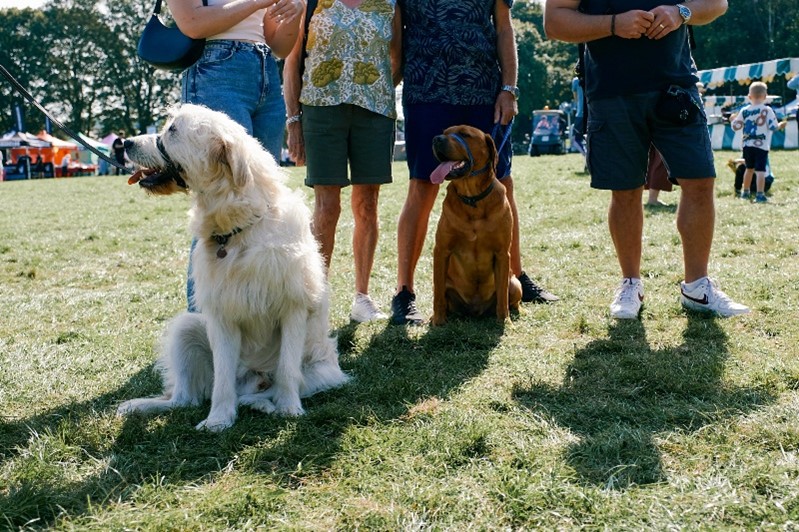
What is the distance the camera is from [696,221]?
15.1 feet

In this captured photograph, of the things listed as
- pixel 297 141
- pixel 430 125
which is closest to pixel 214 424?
pixel 297 141

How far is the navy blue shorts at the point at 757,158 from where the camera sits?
10570 millimetres

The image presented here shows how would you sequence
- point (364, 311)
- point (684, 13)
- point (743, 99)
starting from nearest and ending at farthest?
point (684, 13) < point (364, 311) < point (743, 99)

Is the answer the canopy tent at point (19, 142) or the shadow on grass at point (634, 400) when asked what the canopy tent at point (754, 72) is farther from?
the canopy tent at point (19, 142)

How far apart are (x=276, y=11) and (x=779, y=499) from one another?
132 inches

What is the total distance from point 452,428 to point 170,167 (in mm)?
1711

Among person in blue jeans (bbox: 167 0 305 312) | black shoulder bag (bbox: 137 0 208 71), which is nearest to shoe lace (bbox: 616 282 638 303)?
person in blue jeans (bbox: 167 0 305 312)

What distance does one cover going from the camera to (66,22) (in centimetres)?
5709

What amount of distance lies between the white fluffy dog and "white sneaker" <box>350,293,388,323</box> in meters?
1.47

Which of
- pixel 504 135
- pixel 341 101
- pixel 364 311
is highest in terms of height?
pixel 341 101

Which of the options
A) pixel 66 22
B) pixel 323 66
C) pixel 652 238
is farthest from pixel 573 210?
pixel 66 22

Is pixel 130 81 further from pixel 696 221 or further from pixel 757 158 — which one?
pixel 696 221

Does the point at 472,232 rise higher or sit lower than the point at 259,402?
higher

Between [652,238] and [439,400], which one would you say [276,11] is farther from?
[652,238]
